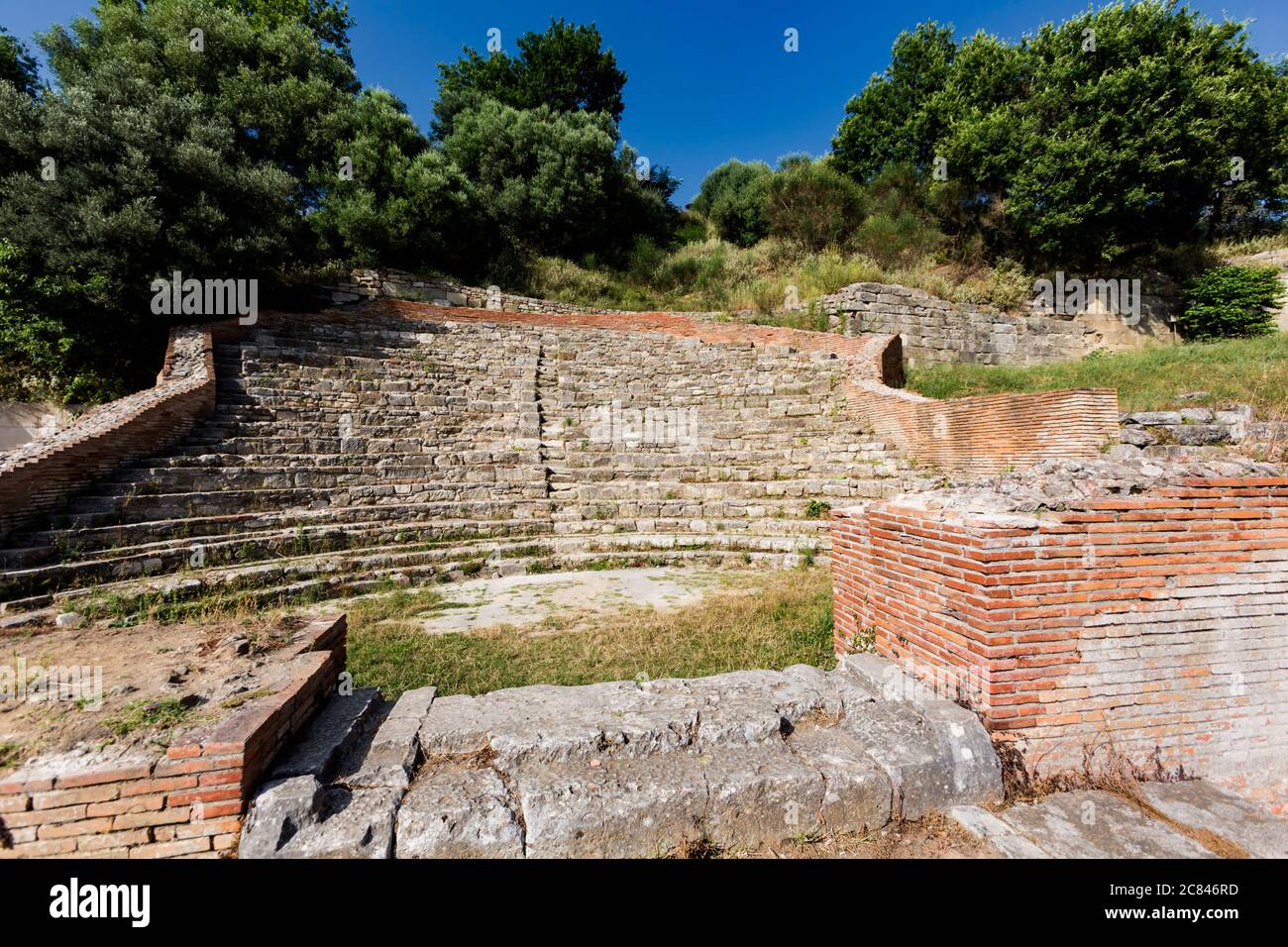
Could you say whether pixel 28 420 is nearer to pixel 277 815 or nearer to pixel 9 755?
pixel 9 755

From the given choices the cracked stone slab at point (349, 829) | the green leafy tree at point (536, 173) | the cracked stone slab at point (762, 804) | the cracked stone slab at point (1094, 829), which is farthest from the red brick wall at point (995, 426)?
the green leafy tree at point (536, 173)

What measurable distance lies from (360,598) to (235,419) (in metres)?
5.11

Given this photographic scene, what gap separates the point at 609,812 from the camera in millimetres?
1881

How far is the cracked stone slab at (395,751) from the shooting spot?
2.02 meters

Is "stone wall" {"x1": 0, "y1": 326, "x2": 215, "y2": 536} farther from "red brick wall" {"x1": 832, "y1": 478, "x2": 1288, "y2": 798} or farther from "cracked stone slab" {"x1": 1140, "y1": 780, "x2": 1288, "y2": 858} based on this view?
"cracked stone slab" {"x1": 1140, "y1": 780, "x2": 1288, "y2": 858}

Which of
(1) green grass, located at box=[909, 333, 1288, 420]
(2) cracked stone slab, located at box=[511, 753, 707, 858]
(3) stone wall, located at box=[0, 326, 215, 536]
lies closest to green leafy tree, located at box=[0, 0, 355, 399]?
(3) stone wall, located at box=[0, 326, 215, 536]

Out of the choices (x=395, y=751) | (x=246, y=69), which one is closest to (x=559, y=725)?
(x=395, y=751)

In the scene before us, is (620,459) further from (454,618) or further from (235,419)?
(235,419)

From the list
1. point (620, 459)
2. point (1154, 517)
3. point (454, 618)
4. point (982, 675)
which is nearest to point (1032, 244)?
point (620, 459)

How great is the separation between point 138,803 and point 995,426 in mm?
10277

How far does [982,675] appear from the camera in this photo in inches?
94.9

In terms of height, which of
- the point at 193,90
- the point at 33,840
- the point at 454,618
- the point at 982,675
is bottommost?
the point at 454,618

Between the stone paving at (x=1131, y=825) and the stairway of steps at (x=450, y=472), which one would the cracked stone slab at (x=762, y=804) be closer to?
the stone paving at (x=1131, y=825)

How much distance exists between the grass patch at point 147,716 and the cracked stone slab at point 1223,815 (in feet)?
14.4
